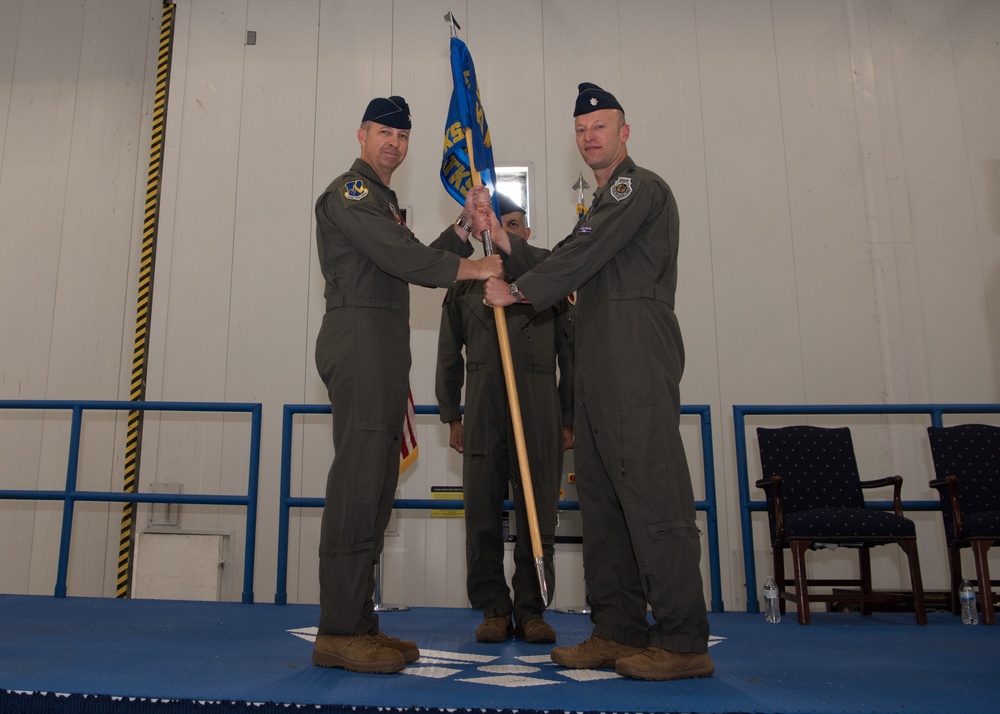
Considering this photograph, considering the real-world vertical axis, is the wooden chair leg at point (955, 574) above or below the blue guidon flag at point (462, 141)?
below

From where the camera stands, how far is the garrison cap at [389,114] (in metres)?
2.68

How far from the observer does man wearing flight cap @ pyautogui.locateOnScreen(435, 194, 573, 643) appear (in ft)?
9.69

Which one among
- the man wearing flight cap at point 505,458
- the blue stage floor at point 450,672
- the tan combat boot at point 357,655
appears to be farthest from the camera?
the man wearing flight cap at point 505,458

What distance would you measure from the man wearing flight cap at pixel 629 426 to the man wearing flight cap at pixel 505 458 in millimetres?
548

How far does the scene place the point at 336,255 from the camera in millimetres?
2527

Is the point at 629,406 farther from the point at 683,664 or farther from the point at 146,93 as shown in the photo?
the point at 146,93

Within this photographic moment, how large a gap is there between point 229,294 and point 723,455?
366 centimetres

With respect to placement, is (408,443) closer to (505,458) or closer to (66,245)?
(505,458)

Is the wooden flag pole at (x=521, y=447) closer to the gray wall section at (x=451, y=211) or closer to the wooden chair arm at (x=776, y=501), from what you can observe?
the wooden chair arm at (x=776, y=501)

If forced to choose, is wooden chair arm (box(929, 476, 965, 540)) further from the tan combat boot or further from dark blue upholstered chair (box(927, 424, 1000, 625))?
the tan combat boot

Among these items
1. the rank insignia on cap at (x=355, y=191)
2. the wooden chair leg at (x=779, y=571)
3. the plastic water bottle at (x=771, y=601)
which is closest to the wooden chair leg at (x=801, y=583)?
Answer: the plastic water bottle at (x=771, y=601)

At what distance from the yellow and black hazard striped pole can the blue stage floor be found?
208cm

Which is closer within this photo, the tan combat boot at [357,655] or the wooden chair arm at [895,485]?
the tan combat boot at [357,655]

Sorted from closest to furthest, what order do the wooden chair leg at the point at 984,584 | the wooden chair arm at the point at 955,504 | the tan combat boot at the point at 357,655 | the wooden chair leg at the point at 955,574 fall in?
the tan combat boot at the point at 357,655 < the wooden chair leg at the point at 984,584 < the wooden chair arm at the point at 955,504 < the wooden chair leg at the point at 955,574
